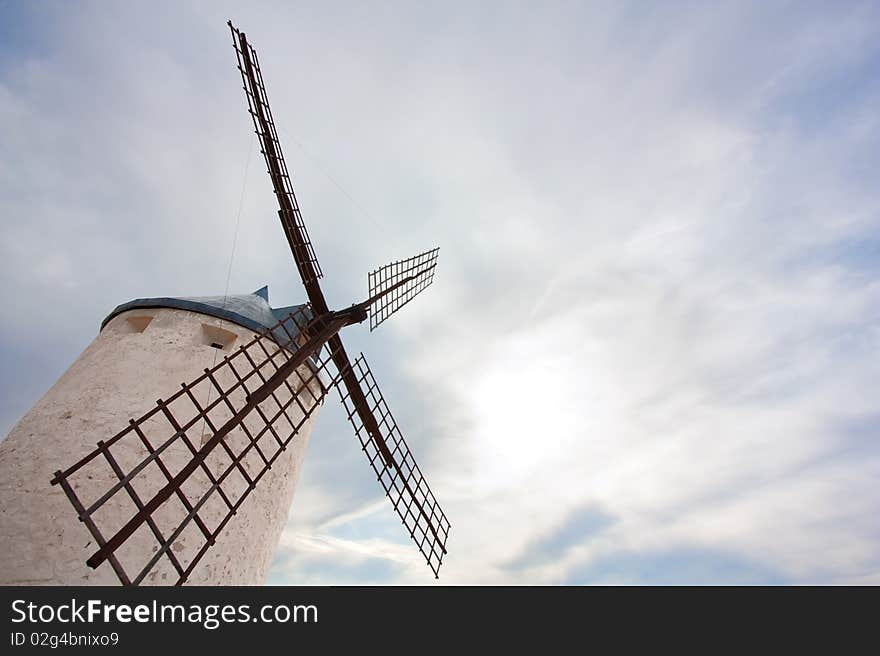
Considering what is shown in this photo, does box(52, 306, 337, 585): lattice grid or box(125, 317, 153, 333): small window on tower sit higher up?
box(125, 317, 153, 333): small window on tower

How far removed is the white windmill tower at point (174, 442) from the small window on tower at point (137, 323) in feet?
0.11

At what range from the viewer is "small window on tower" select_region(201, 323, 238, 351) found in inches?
264

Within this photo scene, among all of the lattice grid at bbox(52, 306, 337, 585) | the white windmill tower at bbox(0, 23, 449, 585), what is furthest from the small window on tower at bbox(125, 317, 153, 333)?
the lattice grid at bbox(52, 306, 337, 585)

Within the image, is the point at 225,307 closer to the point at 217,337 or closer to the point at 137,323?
the point at 217,337

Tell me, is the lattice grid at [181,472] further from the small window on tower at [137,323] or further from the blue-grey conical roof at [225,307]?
the small window on tower at [137,323]

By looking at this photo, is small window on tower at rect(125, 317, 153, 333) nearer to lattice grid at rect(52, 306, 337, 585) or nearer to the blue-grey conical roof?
the blue-grey conical roof

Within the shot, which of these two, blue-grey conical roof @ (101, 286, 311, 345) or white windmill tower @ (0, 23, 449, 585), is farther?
blue-grey conical roof @ (101, 286, 311, 345)

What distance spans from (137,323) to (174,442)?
228 centimetres

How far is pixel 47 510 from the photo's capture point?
185 inches

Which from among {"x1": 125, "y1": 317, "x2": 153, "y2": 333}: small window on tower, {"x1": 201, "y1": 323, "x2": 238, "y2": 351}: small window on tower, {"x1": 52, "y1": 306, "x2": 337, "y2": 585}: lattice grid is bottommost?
{"x1": 52, "y1": 306, "x2": 337, "y2": 585}: lattice grid

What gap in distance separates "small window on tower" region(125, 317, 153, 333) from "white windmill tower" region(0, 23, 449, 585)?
0.03 meters
